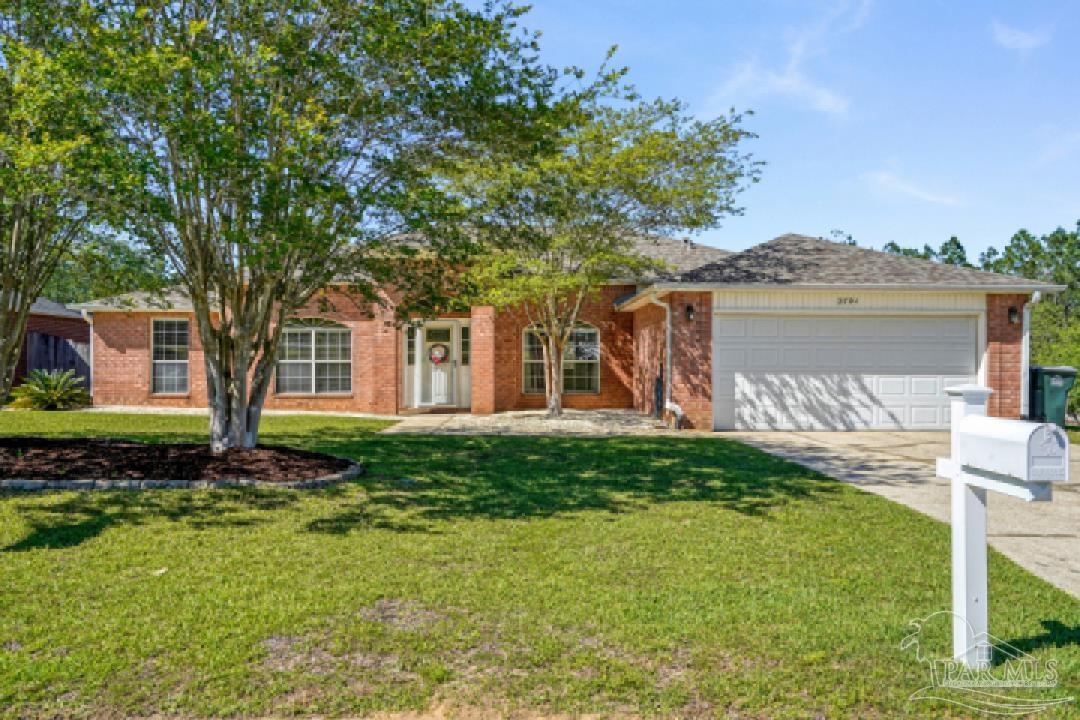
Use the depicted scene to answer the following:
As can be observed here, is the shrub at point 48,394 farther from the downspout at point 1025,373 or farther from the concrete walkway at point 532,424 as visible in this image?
the downspout at point 1025,373

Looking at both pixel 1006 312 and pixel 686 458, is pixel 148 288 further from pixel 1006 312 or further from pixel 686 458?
pixel 1006 312

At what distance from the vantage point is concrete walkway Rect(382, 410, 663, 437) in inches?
544

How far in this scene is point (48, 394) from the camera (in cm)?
1831

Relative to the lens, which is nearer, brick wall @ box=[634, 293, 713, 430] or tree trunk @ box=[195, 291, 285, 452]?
tree trunk @ box=[195, 291, 285, 452]

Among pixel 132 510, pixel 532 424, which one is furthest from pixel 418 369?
pixel 132 510

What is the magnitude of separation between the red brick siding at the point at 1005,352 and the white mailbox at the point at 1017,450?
1301 centimetres

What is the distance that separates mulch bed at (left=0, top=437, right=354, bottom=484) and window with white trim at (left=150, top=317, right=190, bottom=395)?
9.72 metres

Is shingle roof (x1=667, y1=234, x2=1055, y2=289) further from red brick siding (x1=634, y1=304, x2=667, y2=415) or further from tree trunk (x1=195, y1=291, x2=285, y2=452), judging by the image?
tree trunk (x1=195, y1=291, x2=285, y2=452)

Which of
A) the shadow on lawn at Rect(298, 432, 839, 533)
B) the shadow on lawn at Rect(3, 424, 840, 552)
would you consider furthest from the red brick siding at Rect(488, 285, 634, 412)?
the shadow on lawn at Rect(3, 424, 840, 552)

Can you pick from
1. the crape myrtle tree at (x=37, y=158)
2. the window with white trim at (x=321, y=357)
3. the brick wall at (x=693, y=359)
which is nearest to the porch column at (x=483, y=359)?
the window with white trim at (x=321, y=357)

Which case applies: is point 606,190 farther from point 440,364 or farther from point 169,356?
point 169,356

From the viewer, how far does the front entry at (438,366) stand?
18.5 metres

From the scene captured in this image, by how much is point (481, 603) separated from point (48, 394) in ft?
61.3

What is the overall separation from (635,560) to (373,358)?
45.2 ft
